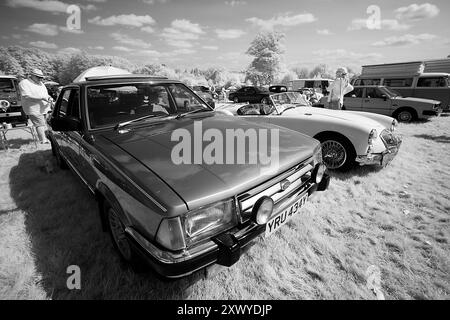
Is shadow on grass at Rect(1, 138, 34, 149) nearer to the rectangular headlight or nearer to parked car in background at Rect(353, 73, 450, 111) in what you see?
the rectangular headlight

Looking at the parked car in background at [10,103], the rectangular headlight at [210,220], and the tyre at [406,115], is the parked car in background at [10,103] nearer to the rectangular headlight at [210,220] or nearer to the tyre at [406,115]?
the rectangular headlight at [210,220]

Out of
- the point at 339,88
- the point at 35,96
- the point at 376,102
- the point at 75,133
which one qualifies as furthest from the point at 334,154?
the point at 376,102

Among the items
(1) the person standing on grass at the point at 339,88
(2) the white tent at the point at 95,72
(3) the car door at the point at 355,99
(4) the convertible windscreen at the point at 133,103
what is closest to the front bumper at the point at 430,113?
(3) the car door at the point at 355,99

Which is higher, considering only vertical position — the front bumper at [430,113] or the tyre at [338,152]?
the front bumper at [430,113]

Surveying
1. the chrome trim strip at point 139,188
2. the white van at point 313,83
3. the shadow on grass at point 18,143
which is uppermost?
the white van at point 313,83

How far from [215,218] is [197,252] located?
0.76 feet

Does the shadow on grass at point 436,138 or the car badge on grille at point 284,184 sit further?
the shadow on grass at point 436,138

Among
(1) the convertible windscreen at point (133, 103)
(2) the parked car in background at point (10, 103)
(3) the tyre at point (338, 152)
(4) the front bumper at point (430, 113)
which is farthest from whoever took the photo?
(4) the front bumper at point (430, 113)

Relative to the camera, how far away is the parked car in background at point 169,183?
1382 millimetres

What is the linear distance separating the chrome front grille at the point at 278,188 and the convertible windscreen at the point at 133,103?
152 cm

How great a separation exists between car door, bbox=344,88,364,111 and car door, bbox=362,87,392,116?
15 centimetres

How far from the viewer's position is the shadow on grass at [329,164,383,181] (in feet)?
12.9

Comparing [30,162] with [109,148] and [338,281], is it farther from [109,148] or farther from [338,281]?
[338,281]

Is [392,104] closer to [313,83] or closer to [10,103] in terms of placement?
[10,103]
